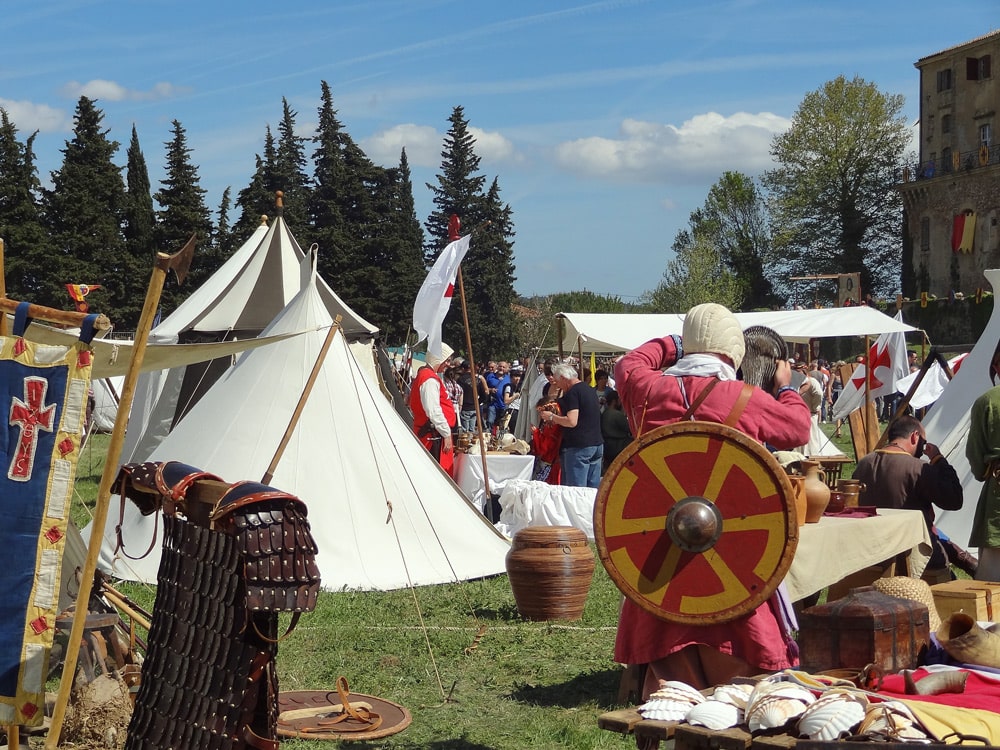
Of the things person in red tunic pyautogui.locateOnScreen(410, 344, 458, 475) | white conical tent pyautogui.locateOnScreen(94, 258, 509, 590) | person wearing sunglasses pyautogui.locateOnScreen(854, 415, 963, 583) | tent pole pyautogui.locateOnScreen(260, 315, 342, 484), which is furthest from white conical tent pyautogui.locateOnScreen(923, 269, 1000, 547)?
tent pole pyautogui.locateOnScreen(260, 315, 342, 484)

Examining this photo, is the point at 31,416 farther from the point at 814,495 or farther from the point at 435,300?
the point at 435,300

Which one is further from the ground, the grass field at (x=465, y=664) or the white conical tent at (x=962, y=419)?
the white conical tent at (x=962, y=419)

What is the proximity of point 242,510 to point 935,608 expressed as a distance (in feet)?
8.78

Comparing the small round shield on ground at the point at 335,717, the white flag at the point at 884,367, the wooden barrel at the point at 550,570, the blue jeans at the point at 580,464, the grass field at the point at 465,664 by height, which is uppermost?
the white flag at the point at 884,367

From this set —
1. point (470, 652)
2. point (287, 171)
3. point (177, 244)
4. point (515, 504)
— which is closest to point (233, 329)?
point (515, 504)

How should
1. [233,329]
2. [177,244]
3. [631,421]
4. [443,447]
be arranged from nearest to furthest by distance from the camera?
[631,421]
[443,447]
[233,329]
[177,244]

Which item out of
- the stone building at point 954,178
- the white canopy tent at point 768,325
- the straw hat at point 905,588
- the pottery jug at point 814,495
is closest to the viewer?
the straw hat at point 905,588

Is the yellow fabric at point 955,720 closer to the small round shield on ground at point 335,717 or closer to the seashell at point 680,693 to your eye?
the seashell at point 680,693

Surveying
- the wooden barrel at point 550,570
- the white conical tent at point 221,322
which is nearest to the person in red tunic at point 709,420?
the wooden barrel at point 550,570

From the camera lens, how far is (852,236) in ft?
200

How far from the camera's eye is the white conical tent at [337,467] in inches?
301

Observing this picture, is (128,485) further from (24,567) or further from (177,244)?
(177,244)

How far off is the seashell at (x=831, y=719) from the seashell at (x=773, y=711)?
0.10ft

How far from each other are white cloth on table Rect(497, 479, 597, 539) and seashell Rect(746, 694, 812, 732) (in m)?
5.86
